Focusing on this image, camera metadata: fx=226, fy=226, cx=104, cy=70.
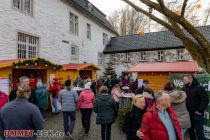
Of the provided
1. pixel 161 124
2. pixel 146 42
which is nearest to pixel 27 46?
pixel 161 124

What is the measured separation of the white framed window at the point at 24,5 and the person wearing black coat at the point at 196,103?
1165 cm

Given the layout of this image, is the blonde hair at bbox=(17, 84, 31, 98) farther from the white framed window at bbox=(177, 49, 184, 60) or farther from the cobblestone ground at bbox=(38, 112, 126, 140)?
the white framed window at bbox=(177, 49, 184, 60)

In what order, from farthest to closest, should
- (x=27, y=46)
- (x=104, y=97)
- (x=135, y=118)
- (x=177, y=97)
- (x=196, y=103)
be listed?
(x=27, y=46) → (x=104, y=97) → (x=196, y=103) → (x=177, y=97) → (x=135, y=118)

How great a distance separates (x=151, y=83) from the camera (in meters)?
13.6

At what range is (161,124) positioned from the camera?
3662 millimetres

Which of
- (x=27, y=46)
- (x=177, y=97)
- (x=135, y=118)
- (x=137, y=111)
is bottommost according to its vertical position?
(x=135, y=118)

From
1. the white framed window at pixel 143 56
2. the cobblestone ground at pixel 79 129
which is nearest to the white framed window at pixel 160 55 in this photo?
the white framed window at pixel 143 56

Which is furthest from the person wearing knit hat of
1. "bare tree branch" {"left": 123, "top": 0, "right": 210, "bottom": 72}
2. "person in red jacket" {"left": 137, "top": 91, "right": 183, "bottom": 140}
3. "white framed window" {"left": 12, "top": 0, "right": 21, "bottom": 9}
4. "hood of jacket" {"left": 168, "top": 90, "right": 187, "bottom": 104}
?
"white framed window" {"left": 12, "top": 0, "right": 21, "bottom": 9}

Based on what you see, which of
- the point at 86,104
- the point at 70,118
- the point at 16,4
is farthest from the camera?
the point at 16,4

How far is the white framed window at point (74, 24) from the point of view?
20.9 meters

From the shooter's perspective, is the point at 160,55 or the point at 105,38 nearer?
the point at 160,55

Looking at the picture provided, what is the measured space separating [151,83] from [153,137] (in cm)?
1008

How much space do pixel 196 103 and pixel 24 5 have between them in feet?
40.9

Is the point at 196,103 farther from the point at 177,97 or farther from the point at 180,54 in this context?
the point at 180,54
